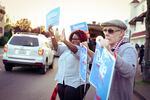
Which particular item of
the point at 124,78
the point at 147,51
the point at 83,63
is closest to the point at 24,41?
the point at 147,51

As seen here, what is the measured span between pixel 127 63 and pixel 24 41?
15.0m

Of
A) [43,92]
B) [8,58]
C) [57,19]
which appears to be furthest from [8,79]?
[57,19]

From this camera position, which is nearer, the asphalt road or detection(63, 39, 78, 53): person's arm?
detection(63, 39, 78, 53): person's arm

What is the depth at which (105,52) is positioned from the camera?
348 centimetres

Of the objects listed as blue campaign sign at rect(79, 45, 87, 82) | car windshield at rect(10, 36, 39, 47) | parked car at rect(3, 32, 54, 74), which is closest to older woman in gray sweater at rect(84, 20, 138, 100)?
blue campaign sign at rect(79, 45, 87, 82)

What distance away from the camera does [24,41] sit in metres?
18.3

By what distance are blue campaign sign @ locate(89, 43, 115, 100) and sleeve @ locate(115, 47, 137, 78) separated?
0.37 ft

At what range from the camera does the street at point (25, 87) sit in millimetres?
11641

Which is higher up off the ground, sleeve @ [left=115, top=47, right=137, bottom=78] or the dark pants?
sleeve @ [left=115, top=47, right=137, bottom=78]

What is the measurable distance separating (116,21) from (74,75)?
72.5 inches

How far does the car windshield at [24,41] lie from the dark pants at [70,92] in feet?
41.4

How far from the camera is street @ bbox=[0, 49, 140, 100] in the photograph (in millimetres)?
11641

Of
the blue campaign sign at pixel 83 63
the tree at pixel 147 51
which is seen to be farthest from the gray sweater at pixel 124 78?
the tree at pixel 147 51

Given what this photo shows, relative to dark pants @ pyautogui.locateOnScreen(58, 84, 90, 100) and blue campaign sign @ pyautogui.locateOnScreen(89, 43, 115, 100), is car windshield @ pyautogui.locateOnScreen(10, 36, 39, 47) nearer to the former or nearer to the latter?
dark pants @ pyautogui.locateOnScreen(58, 84, 90, 100)
